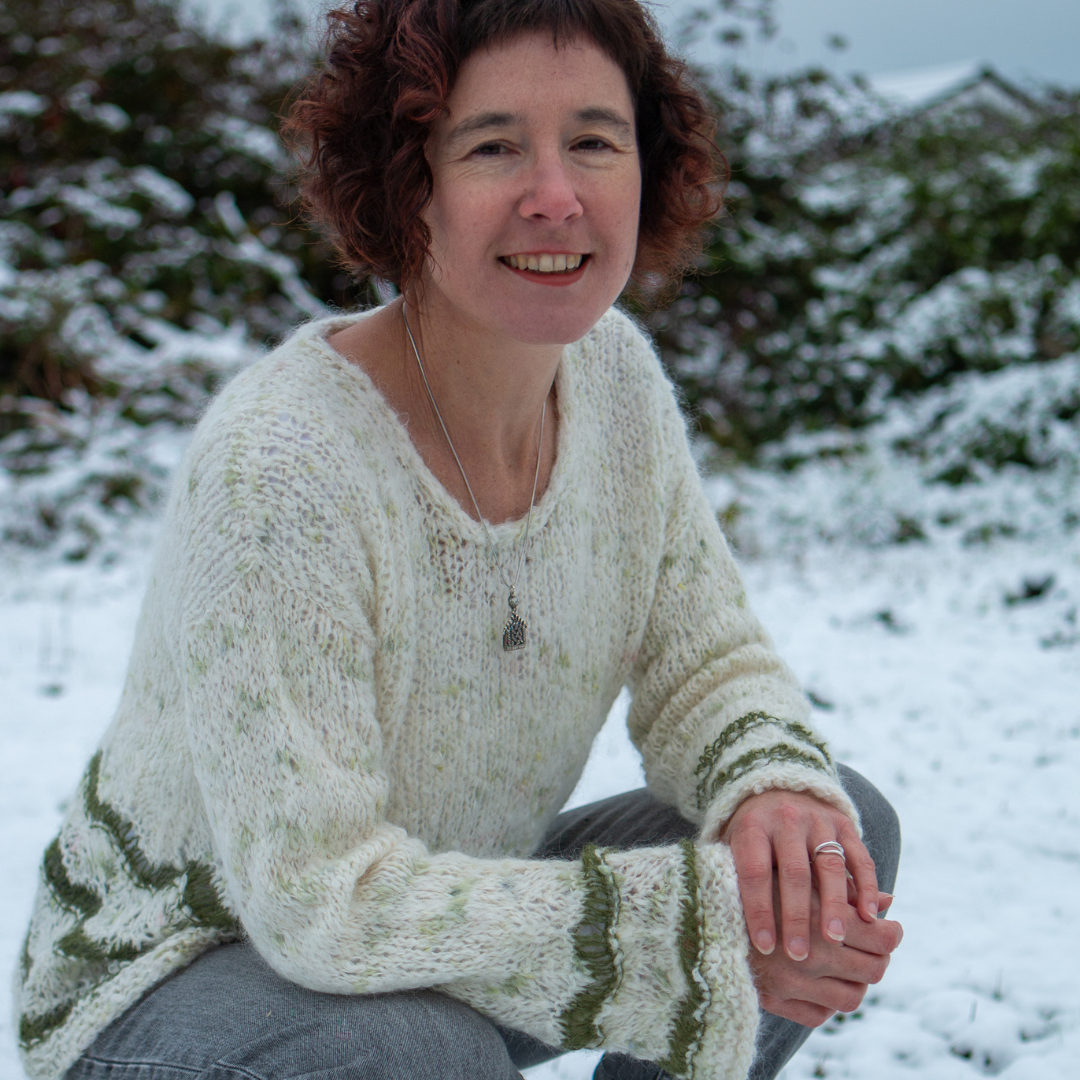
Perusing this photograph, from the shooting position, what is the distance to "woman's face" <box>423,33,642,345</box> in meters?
1.22

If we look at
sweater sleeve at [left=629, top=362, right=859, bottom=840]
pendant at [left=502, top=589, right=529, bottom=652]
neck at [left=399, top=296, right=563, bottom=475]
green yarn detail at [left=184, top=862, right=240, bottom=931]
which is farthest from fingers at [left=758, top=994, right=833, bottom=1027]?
neck at [left=399, top=296, right=563, bottom=475]

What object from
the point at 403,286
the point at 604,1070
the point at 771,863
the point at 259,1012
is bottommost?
the point at 604,1070

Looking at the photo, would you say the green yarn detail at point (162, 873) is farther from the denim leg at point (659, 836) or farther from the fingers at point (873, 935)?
the fingers at point (873, 935)

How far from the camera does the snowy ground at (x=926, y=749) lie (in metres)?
1.80

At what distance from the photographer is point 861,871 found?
1213 millimetres

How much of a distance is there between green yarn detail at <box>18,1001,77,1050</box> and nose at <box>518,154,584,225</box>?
40.1 inches

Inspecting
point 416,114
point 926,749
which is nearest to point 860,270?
point 926,749

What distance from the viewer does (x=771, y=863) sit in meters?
1.20

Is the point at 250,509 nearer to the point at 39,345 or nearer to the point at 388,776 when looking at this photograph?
the point at 388,776

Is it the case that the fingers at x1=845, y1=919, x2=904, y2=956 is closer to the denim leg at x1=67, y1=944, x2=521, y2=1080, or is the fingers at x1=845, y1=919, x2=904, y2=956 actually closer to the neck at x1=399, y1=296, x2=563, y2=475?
the denim leg at x1=67, y1=944, x2=521, y2=1080

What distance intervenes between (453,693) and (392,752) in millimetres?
105

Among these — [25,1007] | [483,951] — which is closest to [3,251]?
[25,1007]

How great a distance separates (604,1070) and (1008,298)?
5.31 meters

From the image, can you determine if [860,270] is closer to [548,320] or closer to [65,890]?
[548,320]
